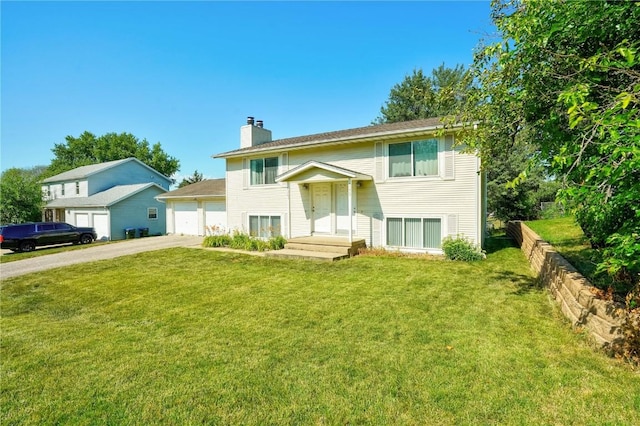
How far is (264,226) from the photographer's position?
607 inches

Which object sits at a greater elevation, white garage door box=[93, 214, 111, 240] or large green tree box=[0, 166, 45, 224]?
large green tree box=[0, 166, 45, 224]

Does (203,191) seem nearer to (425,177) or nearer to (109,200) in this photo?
(109,200)

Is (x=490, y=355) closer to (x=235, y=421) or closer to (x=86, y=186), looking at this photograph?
(x=235, y=421)

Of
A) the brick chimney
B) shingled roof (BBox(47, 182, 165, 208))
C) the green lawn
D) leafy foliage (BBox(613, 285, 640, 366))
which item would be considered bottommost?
the green lawn

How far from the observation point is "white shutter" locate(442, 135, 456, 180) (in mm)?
10602

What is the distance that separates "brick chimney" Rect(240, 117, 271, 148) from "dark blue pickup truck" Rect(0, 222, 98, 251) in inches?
508

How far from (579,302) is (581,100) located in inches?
124

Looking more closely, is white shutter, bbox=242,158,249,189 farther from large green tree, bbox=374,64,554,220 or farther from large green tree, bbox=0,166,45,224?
large green tree, bbox=0,166,45,224

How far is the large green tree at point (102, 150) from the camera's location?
148ft

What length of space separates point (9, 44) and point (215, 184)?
13.5 metres

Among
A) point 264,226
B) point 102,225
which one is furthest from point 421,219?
point 102,225

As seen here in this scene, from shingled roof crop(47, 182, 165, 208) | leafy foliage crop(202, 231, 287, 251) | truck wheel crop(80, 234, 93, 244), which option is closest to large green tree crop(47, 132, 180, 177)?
shingled roof crop(47, 182, 165, 208)

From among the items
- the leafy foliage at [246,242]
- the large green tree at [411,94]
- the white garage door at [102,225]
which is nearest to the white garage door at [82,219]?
the white garage door at [102,225]

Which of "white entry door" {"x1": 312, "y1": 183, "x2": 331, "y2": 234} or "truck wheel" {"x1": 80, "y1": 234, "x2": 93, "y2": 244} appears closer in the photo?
"white entry door" {"x1": 312, "y1": 183, "x2": 331, "y2": 234}
